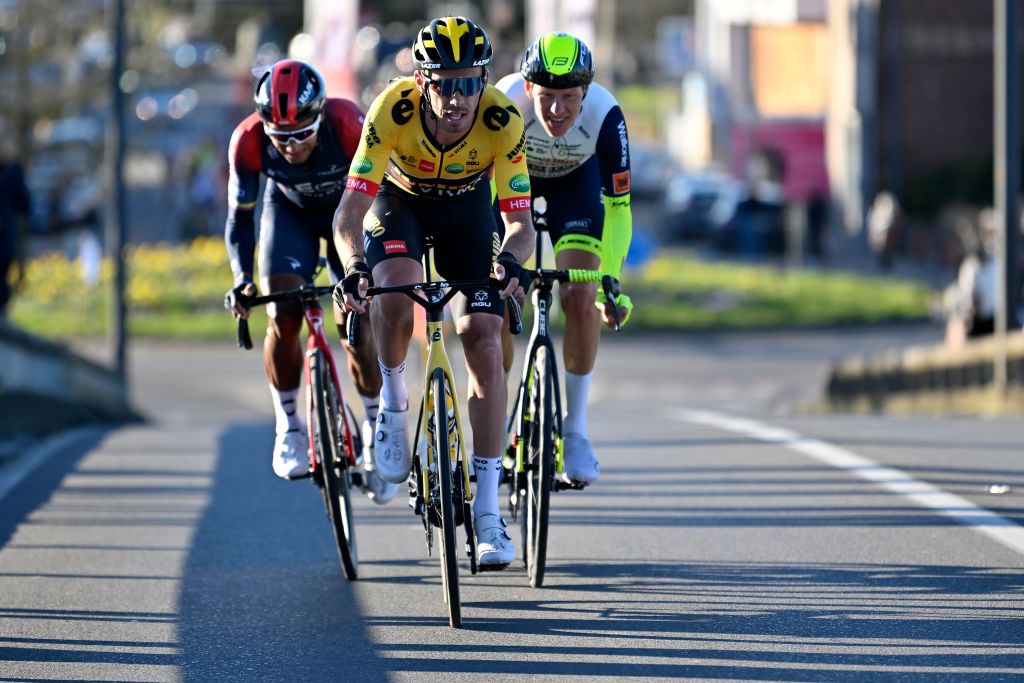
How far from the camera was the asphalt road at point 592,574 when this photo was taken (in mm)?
6168

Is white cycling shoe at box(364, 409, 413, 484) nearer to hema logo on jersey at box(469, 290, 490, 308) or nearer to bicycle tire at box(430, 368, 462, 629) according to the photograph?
bicycle tire at box(430, 368, 462, 629)

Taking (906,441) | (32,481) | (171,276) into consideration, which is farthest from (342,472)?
(171,276)

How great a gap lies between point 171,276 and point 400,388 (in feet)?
95.5

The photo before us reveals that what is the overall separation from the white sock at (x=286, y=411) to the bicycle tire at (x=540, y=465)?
121 centimetres

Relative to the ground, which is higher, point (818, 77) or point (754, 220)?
point (818, 77)

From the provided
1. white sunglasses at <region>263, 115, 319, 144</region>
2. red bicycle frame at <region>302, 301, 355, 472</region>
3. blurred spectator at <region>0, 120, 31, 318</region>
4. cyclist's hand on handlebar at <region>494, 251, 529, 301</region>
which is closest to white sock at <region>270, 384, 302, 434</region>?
red bicycle frame at <region>302, 301, 355, 472</region>

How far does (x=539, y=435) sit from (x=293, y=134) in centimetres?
170

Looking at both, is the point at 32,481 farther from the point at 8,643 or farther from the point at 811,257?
the point at 811,257

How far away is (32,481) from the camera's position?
35.3ft

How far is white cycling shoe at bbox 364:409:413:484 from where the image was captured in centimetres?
727

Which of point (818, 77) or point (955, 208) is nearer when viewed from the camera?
point (955, 208)

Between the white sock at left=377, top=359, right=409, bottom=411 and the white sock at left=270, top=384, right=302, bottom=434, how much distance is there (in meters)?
0.93

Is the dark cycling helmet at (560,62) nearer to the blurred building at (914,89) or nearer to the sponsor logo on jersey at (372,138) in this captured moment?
the sponsor logo on jersey at (372,138)

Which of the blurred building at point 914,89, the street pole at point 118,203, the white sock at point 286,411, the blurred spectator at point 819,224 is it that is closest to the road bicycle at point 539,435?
the white sock at point 286,411
